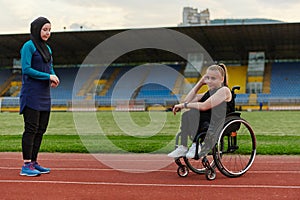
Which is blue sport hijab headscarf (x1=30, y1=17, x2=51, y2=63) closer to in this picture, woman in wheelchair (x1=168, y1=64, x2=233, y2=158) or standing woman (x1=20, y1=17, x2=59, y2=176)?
standing woman (x1=20, y1=17, x2=59, y2=176)

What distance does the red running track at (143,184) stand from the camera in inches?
181

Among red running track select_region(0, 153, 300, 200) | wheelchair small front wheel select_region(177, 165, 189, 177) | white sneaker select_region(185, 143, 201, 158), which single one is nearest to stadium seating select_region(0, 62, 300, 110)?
red running track select_region(0, 153, 300, 200)

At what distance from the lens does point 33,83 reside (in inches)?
228

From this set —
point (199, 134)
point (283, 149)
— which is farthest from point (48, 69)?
point (283, 149)

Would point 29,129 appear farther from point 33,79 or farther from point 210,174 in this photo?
point 210,174

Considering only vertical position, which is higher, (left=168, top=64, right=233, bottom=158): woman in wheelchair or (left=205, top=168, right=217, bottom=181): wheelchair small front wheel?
(left=168, top=64, right=233, bottom=158): woman in wheelchair

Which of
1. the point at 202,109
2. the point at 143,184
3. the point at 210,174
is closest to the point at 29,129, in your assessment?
the point at 143,184

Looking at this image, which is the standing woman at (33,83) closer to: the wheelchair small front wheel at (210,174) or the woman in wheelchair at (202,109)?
the woman in wheelchair at (202,109)

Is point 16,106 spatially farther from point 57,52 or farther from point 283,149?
point 283,149

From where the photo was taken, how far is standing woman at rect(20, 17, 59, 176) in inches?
225

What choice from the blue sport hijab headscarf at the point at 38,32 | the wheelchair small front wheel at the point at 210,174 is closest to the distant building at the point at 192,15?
the blue sport hijab headscarf at the point at 38,32

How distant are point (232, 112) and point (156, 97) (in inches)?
1455

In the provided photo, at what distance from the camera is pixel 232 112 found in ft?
18.5

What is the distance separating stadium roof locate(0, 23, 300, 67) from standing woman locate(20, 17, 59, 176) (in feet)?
109
